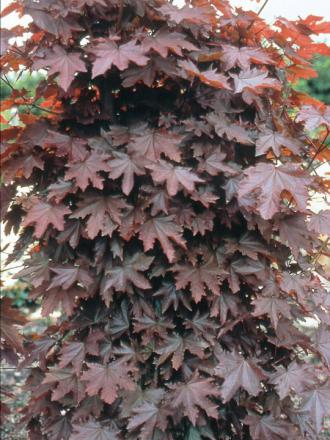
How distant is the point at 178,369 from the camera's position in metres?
2.46

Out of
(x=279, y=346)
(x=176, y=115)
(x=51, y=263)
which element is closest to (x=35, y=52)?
(x=176, y=115)

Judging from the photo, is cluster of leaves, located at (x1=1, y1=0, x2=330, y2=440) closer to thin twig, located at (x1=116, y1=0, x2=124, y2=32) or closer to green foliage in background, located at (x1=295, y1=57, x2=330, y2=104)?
thin twig, located at (x1=116, y1=0, x2=124, y2=32)

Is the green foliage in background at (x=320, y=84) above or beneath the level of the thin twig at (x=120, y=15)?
beneath

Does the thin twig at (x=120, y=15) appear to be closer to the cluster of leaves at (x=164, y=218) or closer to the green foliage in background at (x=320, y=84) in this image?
the cluster of leaves at (x=164, y=218)

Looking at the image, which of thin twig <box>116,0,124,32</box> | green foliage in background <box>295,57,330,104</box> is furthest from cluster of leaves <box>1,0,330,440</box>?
green foliage in background <box>295,57,330,104</box>

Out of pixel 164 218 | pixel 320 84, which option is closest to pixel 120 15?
pixel 164 218

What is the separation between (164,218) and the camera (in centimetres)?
228

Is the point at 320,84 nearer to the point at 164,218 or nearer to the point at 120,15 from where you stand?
the point at 120,15

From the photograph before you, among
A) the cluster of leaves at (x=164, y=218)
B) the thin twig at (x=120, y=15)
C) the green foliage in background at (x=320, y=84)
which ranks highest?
the thin twig at (x=120, y=15)

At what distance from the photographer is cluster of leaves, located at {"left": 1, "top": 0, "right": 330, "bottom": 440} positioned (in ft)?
7.32

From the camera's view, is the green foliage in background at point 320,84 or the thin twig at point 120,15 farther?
the green foliage in background at point 320,84

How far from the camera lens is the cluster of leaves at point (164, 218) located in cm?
223

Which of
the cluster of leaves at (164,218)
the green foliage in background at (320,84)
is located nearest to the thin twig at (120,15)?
the cluster of leaves at (164,218)


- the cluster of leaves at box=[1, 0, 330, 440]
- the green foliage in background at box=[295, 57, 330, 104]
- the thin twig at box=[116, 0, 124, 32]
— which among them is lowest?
the green foliage in background at box=[295, 57, 330, 104]
